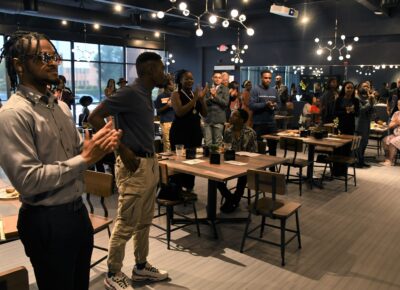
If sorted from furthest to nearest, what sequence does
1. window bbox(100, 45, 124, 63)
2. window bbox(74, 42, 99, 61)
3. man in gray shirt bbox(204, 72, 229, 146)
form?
window bbox(100, 45, 124, 63), window bbox(74, 42, 99, 61), man in gray shirt bbox(204, 72, 229, 146)

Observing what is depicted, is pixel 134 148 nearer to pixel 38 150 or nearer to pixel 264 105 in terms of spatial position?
pixel 38 150

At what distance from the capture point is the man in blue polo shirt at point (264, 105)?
5815 mm

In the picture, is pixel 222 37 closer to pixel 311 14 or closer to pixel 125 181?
pixel 311 14

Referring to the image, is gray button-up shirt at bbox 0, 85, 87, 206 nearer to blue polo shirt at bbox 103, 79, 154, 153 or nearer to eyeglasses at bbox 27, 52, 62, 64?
eyeglasses at bbox 27, 52, 62, 64

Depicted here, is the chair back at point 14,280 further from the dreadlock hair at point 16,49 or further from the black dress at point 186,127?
the black dress at point 186,127

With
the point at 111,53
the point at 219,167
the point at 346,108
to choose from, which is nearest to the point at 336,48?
the point at 346,108

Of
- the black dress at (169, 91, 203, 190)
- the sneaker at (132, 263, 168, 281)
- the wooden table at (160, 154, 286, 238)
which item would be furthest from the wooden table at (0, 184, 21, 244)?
the black dress at (169, 91, 203, 190)

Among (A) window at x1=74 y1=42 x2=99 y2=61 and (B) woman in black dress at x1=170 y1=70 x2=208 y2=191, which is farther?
(A) window at x1=74 y1=42 x2=99 y2=61

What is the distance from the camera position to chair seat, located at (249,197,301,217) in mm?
3340

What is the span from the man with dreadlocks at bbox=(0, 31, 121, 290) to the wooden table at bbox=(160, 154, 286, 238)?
1781 mm

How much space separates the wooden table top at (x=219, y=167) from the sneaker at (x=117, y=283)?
3.41 feet

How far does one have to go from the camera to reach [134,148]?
2.68 meters

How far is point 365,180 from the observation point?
6.32 metres

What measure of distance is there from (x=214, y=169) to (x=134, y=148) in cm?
100
